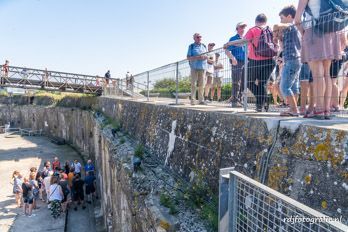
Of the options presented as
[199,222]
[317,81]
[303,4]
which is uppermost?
[303,4]

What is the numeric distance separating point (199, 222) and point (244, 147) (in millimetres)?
1057

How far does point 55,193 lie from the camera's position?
35.1 feet

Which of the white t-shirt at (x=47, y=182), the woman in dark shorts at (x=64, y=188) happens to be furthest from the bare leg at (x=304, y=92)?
the white t-shirt at (x=47, y=182)

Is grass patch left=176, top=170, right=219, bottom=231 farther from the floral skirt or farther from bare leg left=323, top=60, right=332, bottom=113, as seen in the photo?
the floral skirt

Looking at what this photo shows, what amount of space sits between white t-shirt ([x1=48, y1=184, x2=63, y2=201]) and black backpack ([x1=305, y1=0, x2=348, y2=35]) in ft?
34.7

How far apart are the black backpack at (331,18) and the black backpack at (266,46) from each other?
115cm

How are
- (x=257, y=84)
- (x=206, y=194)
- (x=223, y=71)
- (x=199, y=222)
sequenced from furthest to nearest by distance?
(x=223, y=71) → (x=257, y=84) → (x=206, y=194) → (x=199, y=222)

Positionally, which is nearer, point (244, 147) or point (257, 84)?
point (244, 147)

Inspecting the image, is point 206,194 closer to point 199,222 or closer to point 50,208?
point 199,222

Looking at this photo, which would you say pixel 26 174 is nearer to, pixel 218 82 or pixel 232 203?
pixel 218 82

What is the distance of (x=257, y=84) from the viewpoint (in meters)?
4.41

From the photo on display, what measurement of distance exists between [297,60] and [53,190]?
1021 cm

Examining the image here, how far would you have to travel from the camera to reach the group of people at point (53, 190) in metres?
10.8

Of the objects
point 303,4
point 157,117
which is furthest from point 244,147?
point 157,117
